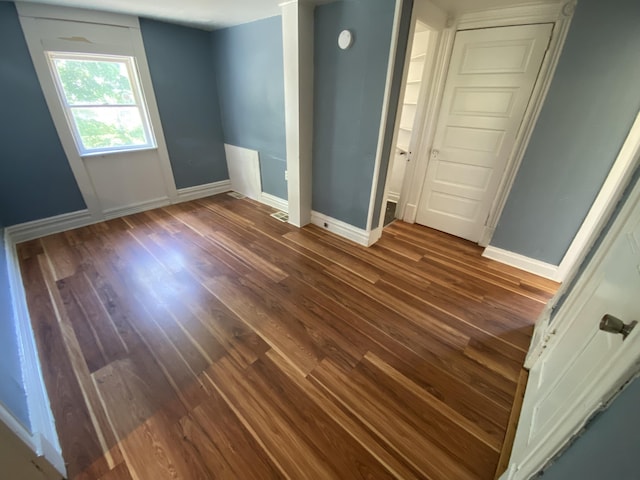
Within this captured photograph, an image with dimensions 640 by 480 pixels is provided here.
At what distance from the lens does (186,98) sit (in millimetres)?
3492

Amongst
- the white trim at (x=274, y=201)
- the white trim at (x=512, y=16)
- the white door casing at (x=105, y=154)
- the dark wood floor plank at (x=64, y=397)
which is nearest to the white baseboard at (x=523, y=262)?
the white trim at (x=512, y=16)

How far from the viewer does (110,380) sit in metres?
1.45

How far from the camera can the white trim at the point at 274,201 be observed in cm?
360

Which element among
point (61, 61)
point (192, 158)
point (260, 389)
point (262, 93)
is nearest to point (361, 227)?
point (260, 389)

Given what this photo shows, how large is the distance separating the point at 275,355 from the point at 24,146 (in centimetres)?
328

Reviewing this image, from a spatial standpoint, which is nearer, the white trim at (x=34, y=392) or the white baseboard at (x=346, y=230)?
the white trim at (x=34, y=392)

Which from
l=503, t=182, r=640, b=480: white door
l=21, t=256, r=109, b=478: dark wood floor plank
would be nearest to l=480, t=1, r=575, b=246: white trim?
l=503, t=182, r=640, b=480: white door

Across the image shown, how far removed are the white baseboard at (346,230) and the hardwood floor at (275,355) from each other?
126 mm

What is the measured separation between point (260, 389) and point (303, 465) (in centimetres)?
43

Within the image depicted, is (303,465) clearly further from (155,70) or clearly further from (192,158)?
(155,70)

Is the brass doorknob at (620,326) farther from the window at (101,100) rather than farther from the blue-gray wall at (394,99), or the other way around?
the window at (101,100)

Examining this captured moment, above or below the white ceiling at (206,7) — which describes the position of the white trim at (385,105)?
below

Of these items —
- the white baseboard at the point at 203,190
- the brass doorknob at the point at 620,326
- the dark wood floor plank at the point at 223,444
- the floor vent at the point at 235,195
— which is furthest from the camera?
the floor vent at the point at 235,195

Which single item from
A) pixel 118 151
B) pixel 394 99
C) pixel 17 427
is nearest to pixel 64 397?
pixel 17 427
